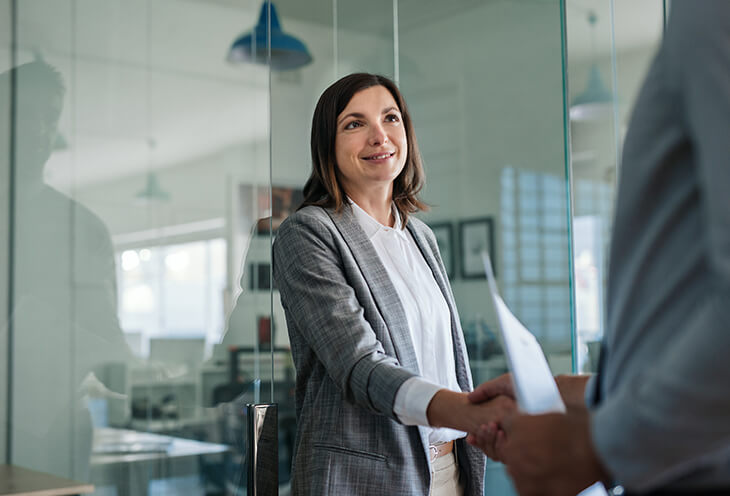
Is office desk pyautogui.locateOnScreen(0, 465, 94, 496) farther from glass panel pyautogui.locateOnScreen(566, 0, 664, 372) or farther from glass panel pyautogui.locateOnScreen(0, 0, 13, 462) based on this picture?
glass panel pyautogui.locateOnScreen(566, 0, 664, 372)

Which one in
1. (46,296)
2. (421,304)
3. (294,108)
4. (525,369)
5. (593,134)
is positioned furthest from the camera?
(593,134)

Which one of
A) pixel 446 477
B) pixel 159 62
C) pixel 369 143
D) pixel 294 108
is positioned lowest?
pixel 446 477

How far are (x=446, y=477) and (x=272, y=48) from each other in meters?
2.07

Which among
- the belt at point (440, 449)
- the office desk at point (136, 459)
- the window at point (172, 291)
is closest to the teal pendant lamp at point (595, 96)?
the window at point (172, 291)

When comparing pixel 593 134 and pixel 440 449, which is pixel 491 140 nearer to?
pixel 440 449

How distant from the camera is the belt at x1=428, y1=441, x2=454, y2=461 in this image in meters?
1.34

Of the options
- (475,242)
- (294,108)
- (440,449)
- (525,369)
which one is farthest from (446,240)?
(525,369)

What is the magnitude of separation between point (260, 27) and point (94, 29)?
0.85 meters

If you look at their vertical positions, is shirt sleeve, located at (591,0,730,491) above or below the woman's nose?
below

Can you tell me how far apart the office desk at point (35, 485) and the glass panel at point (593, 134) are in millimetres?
2454

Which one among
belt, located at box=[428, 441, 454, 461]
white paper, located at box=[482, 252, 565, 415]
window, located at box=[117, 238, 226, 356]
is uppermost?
window, located at box=[117, 238, 226, 356]

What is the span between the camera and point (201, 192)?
10.4 feet

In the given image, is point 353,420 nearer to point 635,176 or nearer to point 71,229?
point 635,176

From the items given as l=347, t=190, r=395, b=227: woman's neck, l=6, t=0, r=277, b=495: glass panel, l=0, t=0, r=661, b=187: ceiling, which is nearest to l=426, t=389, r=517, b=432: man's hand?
l=347, t=190, r=395, b=227: woman's neck
